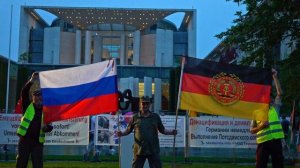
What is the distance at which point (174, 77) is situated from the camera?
53.0 m

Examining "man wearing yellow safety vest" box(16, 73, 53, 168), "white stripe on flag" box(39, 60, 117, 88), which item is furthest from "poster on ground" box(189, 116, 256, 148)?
"man wearing yellow safety vest" box(16, 73, 53, 168)

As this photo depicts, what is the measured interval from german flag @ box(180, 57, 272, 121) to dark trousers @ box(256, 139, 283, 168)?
2.52 ft

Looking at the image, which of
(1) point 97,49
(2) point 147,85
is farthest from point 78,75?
(1) point 97,49

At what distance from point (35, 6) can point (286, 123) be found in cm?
9312

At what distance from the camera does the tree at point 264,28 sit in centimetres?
1658

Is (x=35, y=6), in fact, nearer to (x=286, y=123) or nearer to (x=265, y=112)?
(x=286, y=123)

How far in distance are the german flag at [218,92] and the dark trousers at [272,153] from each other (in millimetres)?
769

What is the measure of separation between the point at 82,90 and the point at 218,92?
2.60 metres

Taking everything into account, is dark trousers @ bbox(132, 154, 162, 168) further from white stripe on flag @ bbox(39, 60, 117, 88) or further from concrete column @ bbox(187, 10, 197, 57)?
concrete column @ bbox(187, 10, 197, 57)

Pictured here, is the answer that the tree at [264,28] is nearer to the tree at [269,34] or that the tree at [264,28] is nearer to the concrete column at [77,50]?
the tree at [269,34]

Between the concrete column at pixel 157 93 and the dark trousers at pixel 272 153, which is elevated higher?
the concrete column at pixel 157 93

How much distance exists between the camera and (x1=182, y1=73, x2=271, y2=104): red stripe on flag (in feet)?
33.6

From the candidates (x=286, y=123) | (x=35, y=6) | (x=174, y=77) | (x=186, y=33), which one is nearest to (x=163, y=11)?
(x=186, y=33)

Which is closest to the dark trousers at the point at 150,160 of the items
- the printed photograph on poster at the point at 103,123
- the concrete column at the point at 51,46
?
the printed photograph on poster at the point at 103,123
